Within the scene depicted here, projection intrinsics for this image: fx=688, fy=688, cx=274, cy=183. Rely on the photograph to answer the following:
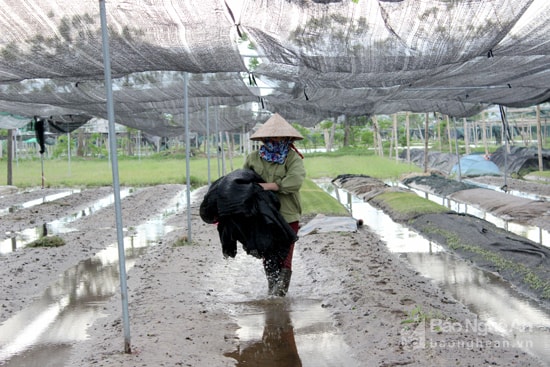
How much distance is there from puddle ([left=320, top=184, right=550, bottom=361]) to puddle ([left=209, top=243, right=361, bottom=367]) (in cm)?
128

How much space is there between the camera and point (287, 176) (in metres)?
5.91

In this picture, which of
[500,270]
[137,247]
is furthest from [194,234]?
[500,270]

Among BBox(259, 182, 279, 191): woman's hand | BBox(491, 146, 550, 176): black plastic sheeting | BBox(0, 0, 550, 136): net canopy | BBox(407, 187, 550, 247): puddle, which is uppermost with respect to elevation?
BBox(0, 0, 550, 136): net canopy

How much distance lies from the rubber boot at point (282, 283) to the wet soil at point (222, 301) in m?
0.20

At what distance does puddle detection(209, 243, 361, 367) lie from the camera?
4770 mm

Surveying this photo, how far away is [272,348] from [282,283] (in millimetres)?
1335

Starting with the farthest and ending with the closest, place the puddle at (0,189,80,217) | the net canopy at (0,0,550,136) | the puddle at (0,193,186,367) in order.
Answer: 1. the puddle at (0,189,80,217)
2. the net canopy at (0,0,550,136)
3. the puddle at (0,193,186,367)

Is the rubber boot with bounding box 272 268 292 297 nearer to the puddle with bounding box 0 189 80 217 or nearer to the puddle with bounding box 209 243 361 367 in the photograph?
the puddle with bounding box 209 243 361 367

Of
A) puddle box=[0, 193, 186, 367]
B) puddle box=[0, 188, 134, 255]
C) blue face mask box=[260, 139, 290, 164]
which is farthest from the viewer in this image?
puddle box=[0, 188, 134, 255]

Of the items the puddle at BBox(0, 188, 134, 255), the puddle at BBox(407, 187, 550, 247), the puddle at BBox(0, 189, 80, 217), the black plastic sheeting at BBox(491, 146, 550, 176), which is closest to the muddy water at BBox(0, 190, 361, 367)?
the puddle at BBox(0, 188, 134, 255)

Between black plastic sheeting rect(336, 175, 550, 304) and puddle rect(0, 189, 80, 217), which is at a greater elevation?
puddle rect(0, 189, 80, 217)

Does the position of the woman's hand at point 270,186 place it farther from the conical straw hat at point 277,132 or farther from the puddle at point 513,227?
the puddle at point 513,227

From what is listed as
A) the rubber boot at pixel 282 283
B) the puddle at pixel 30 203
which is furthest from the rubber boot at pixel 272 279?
the puddle at pixel 30 203

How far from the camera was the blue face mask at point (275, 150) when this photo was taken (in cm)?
601
